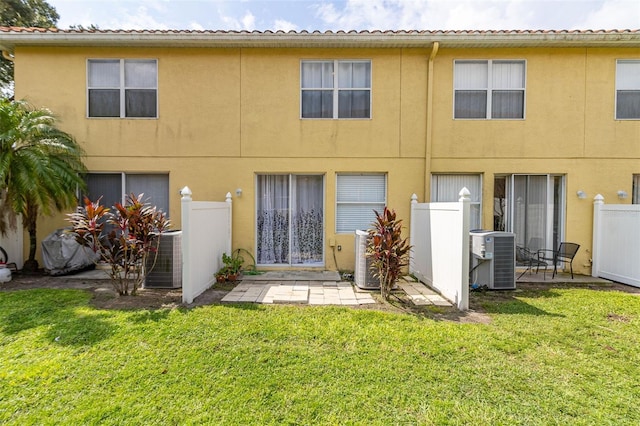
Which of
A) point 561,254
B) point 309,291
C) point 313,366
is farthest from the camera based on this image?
point 561,254

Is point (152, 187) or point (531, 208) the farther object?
point (152, 187)

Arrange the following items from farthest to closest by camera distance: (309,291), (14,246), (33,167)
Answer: (14,246)
(33,167)
(309,291)

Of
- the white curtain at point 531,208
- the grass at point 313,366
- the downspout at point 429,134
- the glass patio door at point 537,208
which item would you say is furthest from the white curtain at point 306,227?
the white curtain at point 531,208

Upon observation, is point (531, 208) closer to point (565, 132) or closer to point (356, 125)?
point (565, 132)

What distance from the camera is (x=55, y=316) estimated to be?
453 cm

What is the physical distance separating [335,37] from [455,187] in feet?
16.2

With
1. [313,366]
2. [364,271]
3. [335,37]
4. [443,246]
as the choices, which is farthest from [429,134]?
[313,366]

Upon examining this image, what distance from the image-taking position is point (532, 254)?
299 inches

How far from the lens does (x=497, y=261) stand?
608cm

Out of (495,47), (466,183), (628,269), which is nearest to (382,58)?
(495,47)

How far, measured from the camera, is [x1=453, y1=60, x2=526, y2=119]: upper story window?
24.6ft

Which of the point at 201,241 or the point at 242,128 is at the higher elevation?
the point at 242,128

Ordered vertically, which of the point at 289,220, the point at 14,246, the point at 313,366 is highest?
the point at 289,220

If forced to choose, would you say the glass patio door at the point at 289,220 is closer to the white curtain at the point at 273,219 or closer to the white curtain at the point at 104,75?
the white curtain at the point at 273,219
